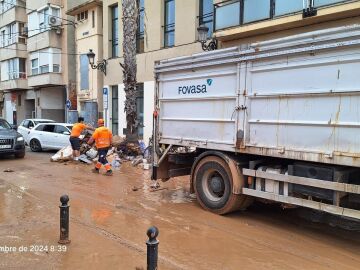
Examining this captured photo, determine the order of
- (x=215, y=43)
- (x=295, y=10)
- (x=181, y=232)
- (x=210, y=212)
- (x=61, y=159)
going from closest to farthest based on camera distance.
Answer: (x=181, y=232), (x=210, y=212), (x=295, y=10), (x=61, y=159), (x=215, y=43)

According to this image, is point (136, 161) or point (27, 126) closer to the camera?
point (136, 161)

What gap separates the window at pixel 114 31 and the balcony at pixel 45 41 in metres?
7.58

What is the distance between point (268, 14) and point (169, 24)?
6.82 meters

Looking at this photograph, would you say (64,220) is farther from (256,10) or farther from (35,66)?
(35,66)

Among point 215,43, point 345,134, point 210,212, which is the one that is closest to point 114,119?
point 215,43

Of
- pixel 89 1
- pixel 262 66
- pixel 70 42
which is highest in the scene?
pixel 89 1

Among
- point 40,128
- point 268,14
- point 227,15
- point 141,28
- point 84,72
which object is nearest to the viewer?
point 268,14

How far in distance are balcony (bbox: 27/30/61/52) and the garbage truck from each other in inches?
872

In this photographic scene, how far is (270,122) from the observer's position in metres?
6.15

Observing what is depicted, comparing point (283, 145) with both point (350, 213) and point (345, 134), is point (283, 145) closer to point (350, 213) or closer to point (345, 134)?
point (345, 134)

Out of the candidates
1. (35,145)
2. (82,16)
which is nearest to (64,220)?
(35,145)

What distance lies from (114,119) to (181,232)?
1686 cm

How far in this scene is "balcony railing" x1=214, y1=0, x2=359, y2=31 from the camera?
11.5 meters

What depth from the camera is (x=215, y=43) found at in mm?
15211
